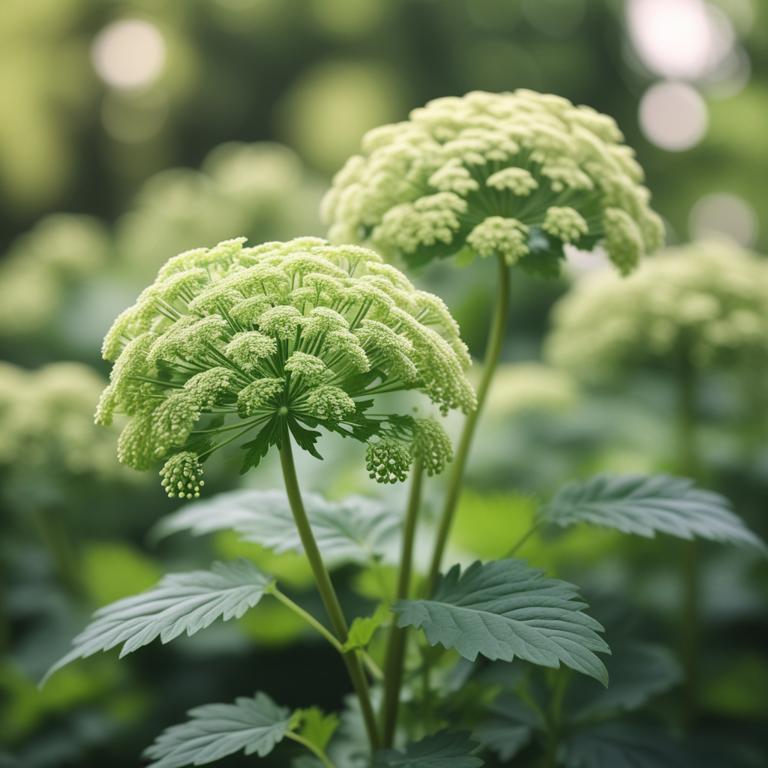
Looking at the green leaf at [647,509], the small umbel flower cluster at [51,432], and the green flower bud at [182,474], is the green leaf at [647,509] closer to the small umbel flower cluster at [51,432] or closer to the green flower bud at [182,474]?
the green flower bud at [182,474]

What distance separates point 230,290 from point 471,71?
15.9 ft

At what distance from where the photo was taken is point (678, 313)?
2.03 meters

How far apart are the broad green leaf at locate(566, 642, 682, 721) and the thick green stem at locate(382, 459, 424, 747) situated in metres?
0.37

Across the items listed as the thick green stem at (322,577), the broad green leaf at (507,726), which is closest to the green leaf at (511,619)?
the thick green stem at (322,577)

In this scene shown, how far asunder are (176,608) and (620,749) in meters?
0.82

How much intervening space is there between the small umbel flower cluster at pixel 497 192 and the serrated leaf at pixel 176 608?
53cm

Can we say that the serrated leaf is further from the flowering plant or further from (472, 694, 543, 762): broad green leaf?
(472, 694, 543, 762): broad green leaf

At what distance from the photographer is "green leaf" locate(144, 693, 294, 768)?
1.03 meters

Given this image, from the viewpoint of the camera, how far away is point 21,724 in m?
1.98

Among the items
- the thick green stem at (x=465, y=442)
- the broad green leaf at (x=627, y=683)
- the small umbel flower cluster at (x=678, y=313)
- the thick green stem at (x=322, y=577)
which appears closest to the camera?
the thick green stem at (x=322, y=577)

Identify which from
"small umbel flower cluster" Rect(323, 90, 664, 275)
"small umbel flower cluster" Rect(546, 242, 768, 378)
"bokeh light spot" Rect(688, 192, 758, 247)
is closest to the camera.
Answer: "small umbel flower cluster" Rect(323, 90, 664, 275)

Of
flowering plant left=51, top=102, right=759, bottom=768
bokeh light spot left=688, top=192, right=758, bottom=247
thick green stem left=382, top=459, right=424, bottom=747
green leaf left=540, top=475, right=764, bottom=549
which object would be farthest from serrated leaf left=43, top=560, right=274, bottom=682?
bokeh light spot left=688, top=192, right=758, bottom=247

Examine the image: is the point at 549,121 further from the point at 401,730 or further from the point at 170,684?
the point at 170,684

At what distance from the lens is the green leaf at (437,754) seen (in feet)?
3.38
